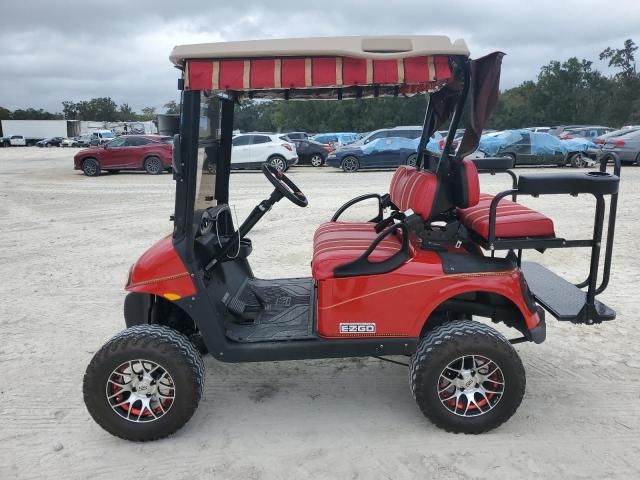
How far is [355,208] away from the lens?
31.0 ft

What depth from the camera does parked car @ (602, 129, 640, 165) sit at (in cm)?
1659

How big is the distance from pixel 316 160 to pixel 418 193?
17.1 meters

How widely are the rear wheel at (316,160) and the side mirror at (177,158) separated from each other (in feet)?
56.5

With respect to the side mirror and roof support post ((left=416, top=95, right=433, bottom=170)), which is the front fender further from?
roof support post ((left=416, top=95, right=433, bottom=170))

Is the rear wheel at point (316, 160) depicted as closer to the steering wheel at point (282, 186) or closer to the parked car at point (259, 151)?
the parked car at point (259, 151)

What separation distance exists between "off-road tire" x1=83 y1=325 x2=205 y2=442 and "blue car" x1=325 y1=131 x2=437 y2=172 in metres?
14.4

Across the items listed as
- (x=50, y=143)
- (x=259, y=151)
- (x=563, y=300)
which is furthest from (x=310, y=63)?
(x=50, y=143)

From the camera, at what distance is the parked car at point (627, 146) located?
1659cm

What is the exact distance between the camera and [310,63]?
275 centimetres

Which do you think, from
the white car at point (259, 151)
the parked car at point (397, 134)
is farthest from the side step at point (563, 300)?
the white car at point (259, 151)

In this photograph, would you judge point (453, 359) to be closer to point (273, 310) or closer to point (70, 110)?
point (273, 310)

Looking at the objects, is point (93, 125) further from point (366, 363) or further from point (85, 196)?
point (366, 363)

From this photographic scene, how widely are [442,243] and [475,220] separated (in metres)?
0.25

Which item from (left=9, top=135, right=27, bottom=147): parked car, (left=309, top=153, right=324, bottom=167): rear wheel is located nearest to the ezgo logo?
(left=309, top=153, right=324, bottom=167): rear wheel
